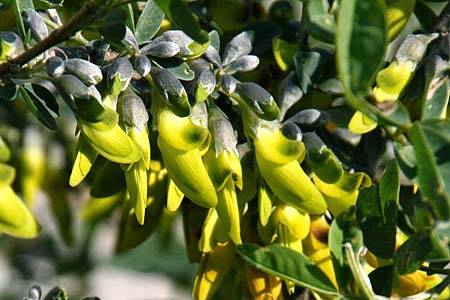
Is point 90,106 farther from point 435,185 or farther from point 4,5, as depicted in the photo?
point 435,185

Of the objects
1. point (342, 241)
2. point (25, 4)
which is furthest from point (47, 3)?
point (342, 241)

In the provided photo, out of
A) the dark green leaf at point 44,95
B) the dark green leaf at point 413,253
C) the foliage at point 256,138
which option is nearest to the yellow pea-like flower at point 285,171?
the foliage at point 256,138

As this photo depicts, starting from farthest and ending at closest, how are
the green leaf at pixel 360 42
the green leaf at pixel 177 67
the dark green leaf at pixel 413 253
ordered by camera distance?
the green leaf at pixel 177 67
the dark green leaf at pixel 413 253
the green leaf at pixel 360 42

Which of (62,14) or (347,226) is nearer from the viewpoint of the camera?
(347,226)

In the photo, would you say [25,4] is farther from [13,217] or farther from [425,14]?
[425,14]

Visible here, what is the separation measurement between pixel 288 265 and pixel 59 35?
0.90 feet

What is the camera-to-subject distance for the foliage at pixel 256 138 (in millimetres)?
866

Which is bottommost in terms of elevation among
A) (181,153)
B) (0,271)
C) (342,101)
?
(0,271)

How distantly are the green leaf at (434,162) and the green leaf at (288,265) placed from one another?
0.16 metres

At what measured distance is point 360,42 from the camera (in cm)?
69

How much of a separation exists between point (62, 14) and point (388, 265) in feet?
1.63

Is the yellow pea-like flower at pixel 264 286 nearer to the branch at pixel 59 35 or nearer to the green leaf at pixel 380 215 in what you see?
the green leaf at pixel 380 215

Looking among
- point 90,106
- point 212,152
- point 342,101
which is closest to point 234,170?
point 212,152

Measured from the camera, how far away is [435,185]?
76 cm
